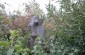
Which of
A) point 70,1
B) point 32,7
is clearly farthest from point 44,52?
point 32,7

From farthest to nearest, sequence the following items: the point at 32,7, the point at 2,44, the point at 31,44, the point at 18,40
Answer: the point at 32,7 → the point at 31,44 → the point at 18,40 → the point at 2,44

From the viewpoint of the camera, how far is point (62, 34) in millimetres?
3359

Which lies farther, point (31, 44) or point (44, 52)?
point (31, 44)

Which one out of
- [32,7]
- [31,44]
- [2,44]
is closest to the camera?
[2,44]

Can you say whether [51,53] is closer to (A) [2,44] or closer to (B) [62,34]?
(B) [62,34]

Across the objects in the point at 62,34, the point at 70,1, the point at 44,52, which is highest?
the point at 70,1

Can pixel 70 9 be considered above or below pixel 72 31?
above

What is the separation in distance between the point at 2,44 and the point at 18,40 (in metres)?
0.43

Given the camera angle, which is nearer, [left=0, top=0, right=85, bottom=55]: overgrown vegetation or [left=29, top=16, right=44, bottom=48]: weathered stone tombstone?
[left=0, top=0, right=85, bottom=55]: overgrown vegetation

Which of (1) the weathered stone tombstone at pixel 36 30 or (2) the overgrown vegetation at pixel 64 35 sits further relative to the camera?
(1) the weathered stone tombstone at pixel 36 30

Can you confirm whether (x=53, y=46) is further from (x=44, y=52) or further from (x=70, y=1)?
(x=70, y=1)

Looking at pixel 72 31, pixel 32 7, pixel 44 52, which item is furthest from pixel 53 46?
pixel 32 7

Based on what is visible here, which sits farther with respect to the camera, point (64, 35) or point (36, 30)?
point (36, 30)

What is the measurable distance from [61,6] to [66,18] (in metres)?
0.20
